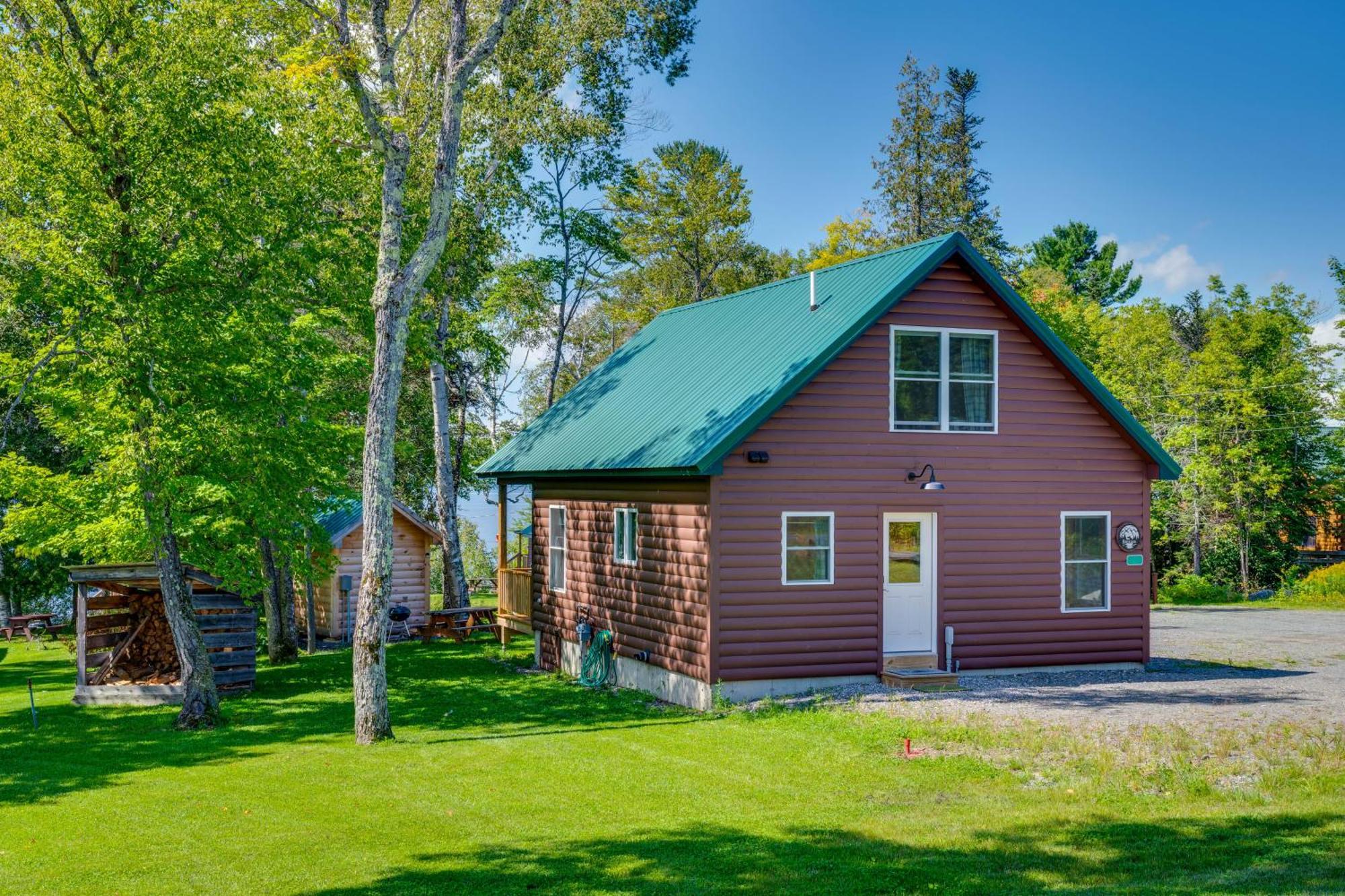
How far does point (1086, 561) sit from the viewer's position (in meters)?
17.2

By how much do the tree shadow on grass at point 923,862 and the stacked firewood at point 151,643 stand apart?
39.7ft

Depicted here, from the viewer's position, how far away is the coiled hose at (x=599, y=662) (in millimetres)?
17922

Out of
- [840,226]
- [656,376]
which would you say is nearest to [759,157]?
[840,226]

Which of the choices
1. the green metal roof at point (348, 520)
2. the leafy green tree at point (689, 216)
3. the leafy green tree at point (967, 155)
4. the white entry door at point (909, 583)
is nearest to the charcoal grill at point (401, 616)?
the green metal roof at point (348, 520)

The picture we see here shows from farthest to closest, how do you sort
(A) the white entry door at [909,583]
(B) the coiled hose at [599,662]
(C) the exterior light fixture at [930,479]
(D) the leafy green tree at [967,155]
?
(D) the leafy green tree at [967,155]
(B) the coiled hose at [599,662]
(A) the white entry door at [909,583]
(C) the exterior light fixture at [930,479]

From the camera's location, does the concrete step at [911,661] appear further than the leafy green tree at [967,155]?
No

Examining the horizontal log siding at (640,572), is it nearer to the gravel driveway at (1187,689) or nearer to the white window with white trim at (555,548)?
the white window with white trim at (555,548)

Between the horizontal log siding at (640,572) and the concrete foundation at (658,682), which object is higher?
the horizontal log siding at (640,572)

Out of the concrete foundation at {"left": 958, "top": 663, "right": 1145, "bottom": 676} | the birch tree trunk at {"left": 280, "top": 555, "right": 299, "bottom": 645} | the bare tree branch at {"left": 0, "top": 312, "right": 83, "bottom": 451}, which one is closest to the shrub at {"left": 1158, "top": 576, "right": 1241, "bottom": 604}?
the concrete foundation at {"left": 958, "top": 663, "right": 1145, "bottom": 676}

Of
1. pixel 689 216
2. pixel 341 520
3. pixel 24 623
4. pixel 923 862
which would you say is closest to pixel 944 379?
pixel 923 862

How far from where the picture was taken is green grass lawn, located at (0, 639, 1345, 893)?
7.93 meters

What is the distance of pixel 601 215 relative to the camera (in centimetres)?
3150

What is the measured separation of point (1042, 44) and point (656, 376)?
17.3 meters

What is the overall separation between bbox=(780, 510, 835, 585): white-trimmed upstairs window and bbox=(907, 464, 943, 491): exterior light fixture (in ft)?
4.49
